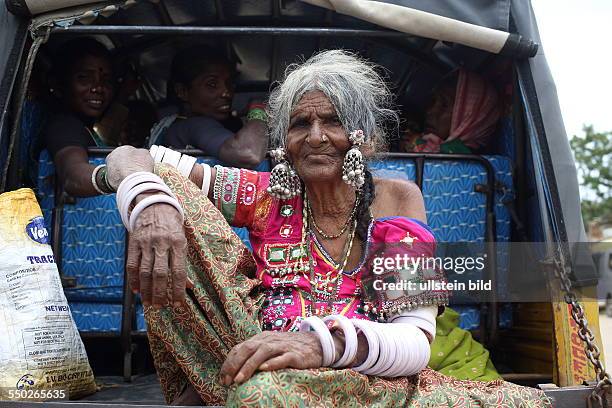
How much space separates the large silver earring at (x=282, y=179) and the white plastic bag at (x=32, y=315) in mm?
975

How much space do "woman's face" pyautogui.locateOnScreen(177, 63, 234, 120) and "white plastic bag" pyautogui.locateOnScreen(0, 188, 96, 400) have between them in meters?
1.45

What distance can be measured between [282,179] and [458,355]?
127 centimetres

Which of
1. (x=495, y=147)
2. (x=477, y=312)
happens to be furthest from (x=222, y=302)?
(x=495, y=147)

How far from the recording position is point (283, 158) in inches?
96.5

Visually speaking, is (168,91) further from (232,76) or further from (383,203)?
(383,203)

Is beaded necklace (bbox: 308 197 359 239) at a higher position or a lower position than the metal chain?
higher

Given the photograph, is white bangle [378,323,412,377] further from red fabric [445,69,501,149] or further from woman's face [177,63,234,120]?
woman's face [177,63,234,120]

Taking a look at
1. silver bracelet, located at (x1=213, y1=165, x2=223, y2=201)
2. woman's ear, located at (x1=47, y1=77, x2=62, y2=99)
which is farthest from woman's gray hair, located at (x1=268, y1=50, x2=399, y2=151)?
woman's ear, located at (x1=47, y1=77, x2=62, y2=99)

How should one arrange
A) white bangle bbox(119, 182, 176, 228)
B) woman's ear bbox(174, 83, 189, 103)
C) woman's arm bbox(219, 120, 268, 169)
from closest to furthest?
white bangle bbox(119, 182, 176, 228)
woman's arm bbox(219, 120, 268, 169)
woman's ear bbox(174, 83, 189, 103)

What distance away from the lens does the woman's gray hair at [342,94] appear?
2.38 meters

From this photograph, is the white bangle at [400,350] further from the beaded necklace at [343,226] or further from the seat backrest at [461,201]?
the seat backrest at [461,201]

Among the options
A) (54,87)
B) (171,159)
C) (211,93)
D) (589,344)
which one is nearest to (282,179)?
(171,159)

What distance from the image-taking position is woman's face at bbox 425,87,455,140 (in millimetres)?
4047

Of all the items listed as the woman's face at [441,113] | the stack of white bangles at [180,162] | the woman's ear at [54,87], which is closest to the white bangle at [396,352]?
the stack of white bangles at [180,162]
